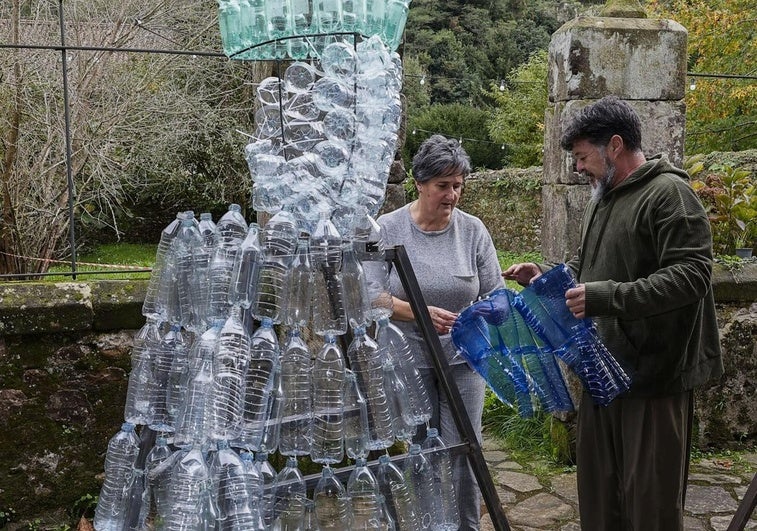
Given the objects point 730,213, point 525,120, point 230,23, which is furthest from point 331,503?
point 525,120

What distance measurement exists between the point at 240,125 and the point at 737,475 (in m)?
9.66

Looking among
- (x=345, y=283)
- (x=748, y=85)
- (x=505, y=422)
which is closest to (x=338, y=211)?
(x=345, y=283)

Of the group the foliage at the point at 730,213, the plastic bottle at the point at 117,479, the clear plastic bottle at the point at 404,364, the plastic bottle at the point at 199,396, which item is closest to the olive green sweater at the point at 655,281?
the clear plastic bottle at the point at 404,364

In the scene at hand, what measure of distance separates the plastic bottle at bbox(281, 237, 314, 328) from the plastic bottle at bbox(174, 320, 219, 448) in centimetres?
19

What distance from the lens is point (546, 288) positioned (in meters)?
2.70

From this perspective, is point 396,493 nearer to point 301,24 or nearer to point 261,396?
point 261,396

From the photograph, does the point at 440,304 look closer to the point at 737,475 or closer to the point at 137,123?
the point at 737,475

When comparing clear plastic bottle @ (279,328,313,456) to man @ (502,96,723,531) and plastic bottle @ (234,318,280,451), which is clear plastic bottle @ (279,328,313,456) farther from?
man @ (502,96,723,531)

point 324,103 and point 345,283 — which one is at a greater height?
point 324,103

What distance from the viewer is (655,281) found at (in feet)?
8.62

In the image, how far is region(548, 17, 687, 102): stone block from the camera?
4.53 m

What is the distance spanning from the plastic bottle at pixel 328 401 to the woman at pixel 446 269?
66 centimetres

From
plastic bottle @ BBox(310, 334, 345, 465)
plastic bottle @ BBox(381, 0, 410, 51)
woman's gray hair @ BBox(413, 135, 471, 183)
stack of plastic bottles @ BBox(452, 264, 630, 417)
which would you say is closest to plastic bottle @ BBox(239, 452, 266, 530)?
plastic bottle @ BBox(310, 334, 345, 465)

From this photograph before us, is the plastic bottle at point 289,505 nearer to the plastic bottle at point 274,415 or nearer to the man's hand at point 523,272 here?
the plastic bottle at point 274,415
